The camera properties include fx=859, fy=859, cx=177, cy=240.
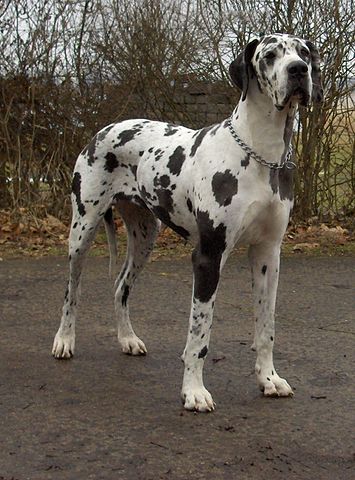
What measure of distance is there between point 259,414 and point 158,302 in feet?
9.06

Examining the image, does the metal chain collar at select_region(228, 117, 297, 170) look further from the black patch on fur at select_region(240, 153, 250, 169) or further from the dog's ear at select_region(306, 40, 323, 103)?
the dog's ear at select_region(306, 40, 323, 103)

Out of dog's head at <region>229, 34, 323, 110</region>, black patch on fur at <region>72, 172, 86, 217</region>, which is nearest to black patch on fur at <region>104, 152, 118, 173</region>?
black patch on fur at <region>72, 172, 86, 217</region>

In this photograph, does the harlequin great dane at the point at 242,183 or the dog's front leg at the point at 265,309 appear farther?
the dog's front leg at the point at 265,309

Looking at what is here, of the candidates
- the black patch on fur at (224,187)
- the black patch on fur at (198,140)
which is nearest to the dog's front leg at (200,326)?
the black patch on fur at (224,187)

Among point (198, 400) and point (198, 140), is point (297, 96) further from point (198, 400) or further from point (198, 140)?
point (198, 400)

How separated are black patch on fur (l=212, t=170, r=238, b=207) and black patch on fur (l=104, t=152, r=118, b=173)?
1.18m

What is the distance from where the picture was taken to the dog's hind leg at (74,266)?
576 cm

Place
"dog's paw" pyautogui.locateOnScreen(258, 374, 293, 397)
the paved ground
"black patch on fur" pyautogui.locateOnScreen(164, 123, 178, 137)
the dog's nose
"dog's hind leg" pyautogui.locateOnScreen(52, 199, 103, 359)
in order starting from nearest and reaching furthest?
the paved ground < the dog's nose < "dog's paw" pyautogui.locateOnScreen(258, 374, 293, 397) < "black patch on fur" pyautogui.locateOnScreen(164, 123, 178, 137) < "dog's hind leg" pyautogui.locateOnScreen(52, 199, 103, 359)

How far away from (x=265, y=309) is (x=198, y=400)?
0.70 meters

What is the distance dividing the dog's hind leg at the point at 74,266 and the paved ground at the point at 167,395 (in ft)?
0.39

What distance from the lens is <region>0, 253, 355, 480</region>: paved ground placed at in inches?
160

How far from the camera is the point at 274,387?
4.99 meters

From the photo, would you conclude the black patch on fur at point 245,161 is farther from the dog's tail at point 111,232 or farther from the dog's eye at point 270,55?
the dog's tail at point 111,232

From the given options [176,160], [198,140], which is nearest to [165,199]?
[176,160]
